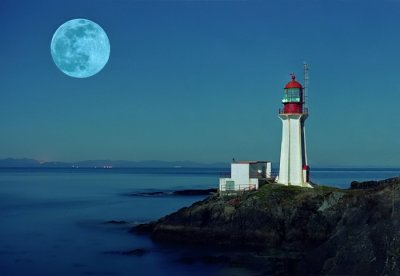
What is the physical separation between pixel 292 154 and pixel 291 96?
578cm

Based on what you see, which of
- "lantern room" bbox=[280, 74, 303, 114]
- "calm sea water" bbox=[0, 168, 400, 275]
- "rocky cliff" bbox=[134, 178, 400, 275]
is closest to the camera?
"rocky cliff" bbox=[134, 178, 400, 275]

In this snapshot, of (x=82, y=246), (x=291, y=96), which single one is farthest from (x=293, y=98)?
(x=82, y=246)

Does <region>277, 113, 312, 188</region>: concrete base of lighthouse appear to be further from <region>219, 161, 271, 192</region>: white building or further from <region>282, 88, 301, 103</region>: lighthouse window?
<region>219, 161, 271, 192</region>: white building

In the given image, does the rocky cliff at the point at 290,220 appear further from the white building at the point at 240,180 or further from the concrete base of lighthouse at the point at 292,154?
the white building at the point at 240,180

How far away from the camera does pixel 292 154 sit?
51.7 metres

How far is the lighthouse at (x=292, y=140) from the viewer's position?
168 ft

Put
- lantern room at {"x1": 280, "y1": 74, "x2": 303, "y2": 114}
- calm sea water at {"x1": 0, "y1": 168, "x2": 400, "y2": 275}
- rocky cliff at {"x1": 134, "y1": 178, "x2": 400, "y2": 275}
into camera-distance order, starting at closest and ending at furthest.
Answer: rocky cliff at {"x1": 134, "y1": 178, "x2": 400, "y2": 275}, calm sea water at {"x1": 0, "y1": 168, "x2": 400, "y2": 275}, lantern room at {"x1": 280, "y1": 74, "x2": 303, "y2": 114}

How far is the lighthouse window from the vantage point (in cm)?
5138

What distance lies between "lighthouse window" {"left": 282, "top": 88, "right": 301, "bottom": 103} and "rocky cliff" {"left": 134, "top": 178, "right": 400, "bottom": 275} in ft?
29.1

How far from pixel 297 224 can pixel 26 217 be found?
42.2 m

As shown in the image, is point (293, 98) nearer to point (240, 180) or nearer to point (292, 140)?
point (292, 140)

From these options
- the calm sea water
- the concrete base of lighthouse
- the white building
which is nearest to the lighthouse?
the concrete base of lighthouse

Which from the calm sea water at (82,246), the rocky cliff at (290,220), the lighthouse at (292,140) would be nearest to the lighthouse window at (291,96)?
the lighthouse at (292,140)

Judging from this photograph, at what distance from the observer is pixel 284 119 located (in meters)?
51.8
